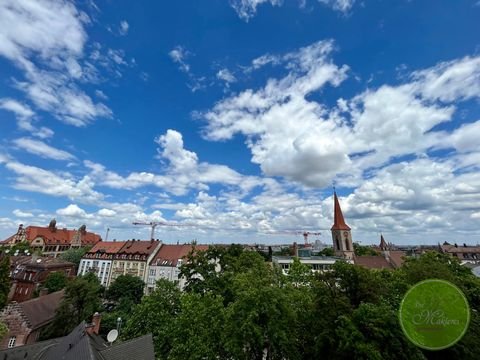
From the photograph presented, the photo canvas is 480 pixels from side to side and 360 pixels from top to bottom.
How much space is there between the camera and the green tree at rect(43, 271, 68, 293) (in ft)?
171

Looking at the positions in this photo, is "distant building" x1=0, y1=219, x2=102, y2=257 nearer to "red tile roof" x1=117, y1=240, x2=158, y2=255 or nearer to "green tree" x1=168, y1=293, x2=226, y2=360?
"red tile roof" x1=117, y1=240, x2=158, y2=255

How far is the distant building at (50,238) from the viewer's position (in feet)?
316

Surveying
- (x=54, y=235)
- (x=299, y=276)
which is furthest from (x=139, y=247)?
(x=54, y=235)

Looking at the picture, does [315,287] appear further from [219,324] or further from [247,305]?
[219,324]

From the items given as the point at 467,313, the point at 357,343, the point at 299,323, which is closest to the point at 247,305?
the point at 299,323

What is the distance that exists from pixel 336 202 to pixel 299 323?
7068cm

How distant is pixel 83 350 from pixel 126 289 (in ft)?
130

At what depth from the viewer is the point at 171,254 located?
67.5 metres

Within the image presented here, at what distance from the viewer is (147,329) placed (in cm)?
2264

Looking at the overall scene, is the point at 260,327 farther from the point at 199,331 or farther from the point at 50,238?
the point at 50,238

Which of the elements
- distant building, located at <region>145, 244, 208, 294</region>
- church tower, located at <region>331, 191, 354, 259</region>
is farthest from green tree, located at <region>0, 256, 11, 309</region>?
church tower, located at <region>331, 191, 354, 259</region>

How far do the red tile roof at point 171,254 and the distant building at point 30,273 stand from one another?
2407 centimetres

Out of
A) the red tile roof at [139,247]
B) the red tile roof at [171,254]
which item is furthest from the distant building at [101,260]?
the red tile roof at [171,254]

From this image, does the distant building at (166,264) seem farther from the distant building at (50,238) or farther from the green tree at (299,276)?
the distant building at (50,238)
